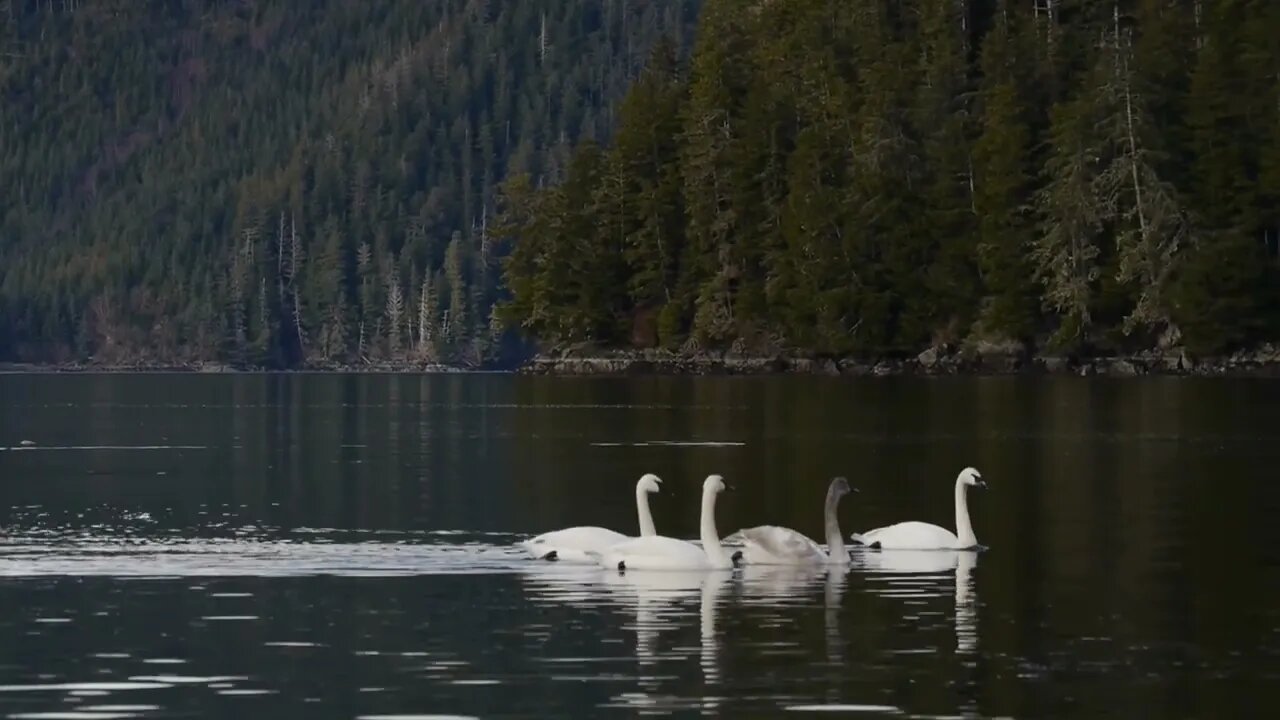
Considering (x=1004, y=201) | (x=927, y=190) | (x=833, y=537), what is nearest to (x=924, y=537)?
(x=833, y=537)

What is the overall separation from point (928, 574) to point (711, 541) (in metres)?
2.69

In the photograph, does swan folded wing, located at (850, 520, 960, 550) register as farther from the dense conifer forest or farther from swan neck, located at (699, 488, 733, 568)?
the dense conifer forest

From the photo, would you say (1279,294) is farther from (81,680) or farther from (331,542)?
(81,680)

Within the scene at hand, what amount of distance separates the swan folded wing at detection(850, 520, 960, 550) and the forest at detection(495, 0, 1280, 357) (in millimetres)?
75783

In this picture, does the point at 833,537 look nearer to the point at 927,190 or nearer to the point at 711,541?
the point at 711,541

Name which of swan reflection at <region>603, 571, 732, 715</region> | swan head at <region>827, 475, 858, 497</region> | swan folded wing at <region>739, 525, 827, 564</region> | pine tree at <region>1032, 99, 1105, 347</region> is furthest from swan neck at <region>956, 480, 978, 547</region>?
pine tree at <region>1032, 99, 1105, 347</region>

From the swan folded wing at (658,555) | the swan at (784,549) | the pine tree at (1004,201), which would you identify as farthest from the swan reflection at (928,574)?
the pine tree at (1004,201)

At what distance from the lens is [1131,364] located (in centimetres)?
11369

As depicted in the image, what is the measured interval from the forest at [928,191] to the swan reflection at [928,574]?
76.4 metres

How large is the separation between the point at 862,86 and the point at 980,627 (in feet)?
377

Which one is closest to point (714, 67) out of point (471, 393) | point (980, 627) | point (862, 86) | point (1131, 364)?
point (862, 86)

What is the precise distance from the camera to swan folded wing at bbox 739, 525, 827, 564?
1270 inches

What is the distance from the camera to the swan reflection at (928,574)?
27.9 meters

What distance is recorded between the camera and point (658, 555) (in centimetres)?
3141
